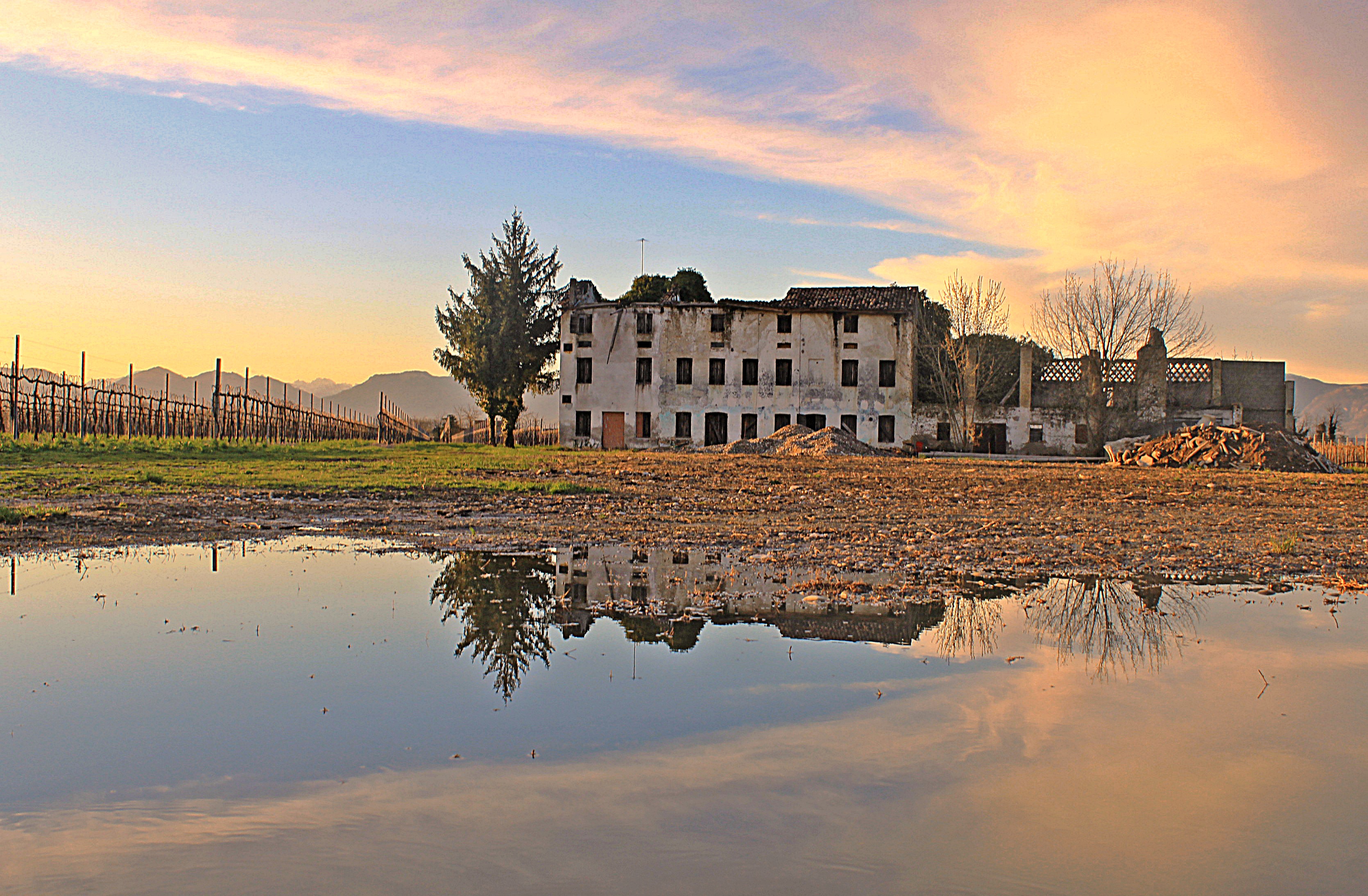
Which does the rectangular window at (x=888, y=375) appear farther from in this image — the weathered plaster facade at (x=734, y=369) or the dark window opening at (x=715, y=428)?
the dark window opening at (x=715, y=428)

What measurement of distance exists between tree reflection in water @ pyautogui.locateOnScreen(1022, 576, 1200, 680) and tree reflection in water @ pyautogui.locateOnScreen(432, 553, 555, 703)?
2921 mm

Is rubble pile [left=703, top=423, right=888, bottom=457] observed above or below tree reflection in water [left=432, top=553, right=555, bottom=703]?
above

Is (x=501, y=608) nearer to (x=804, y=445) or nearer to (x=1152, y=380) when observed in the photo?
(x=804, y=445)

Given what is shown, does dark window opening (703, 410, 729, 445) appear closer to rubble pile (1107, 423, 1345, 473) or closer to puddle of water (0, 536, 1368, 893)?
rubble pile (1107, 423, 1345, 473)

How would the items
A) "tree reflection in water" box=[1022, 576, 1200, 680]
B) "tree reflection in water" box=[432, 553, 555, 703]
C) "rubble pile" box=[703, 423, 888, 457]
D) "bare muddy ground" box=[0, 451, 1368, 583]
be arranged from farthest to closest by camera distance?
"rubble pile" box=[703, 423, 888, 457], "bare muddy ground" box=[0, 451, 1368, 583], "tree reflection in water" box=[1022, 576, 1200, 680], "tree reflection in water" box=[432, 553, 555, 703]

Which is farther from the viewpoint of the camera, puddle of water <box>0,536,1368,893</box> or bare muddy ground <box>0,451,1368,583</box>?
bare muddy ground <box>0,451,1368,583</box>

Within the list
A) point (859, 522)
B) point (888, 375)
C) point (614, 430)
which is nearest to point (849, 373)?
point (888, 375)

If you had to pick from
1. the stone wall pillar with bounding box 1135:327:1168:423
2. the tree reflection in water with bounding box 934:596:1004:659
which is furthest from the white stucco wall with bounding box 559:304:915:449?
the tree reflection in water with bounding box 934:596:1004:659

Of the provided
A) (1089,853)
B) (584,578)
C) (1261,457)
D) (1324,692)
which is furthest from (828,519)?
(1261,457)

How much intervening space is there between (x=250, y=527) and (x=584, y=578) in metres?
4.89

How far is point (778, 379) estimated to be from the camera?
4688cm

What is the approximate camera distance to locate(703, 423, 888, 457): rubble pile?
122ft

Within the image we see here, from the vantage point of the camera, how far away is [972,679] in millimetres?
4746

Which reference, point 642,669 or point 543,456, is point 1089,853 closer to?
point 642,669
